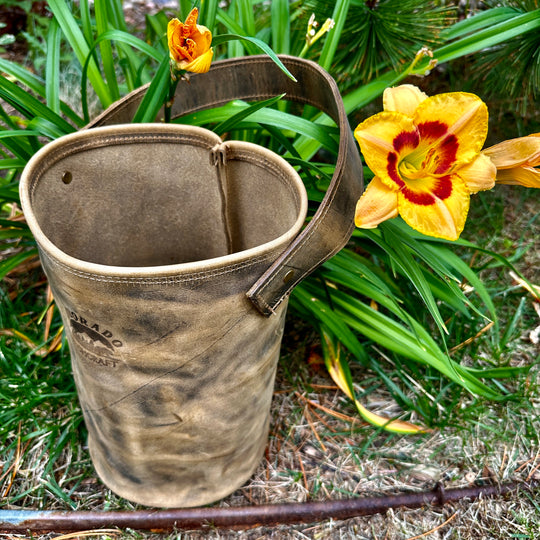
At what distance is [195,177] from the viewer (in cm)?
98

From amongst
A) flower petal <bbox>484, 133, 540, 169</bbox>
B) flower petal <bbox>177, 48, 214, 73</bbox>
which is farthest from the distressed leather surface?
flower petal <bbox>484, 133, 540, 169</bbox>

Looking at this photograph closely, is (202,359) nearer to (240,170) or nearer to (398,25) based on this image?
(240,170)

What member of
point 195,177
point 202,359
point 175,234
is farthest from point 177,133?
point 202,359

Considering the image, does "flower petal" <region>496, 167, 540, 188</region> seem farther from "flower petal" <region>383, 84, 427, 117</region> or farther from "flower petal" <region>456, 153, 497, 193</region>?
"flower petal" <region>383, 84, 427, 117</region>

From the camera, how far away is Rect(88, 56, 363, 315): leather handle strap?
2.53 ft

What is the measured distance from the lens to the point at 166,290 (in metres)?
0.72

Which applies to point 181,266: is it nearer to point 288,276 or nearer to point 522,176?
point 288,276

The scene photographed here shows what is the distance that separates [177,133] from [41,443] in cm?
73

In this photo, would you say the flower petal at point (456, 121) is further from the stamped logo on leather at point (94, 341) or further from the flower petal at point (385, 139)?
the stamped logo on leather at point (94, 341)

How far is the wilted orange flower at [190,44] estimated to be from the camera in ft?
2.70

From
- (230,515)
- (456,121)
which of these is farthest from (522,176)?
(230,515)

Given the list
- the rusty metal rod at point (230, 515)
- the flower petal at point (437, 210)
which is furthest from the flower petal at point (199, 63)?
the rusty metal rod at point (230, 515)

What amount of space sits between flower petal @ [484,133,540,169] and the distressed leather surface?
1.10ft

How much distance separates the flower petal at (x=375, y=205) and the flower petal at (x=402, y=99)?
0.39ft
